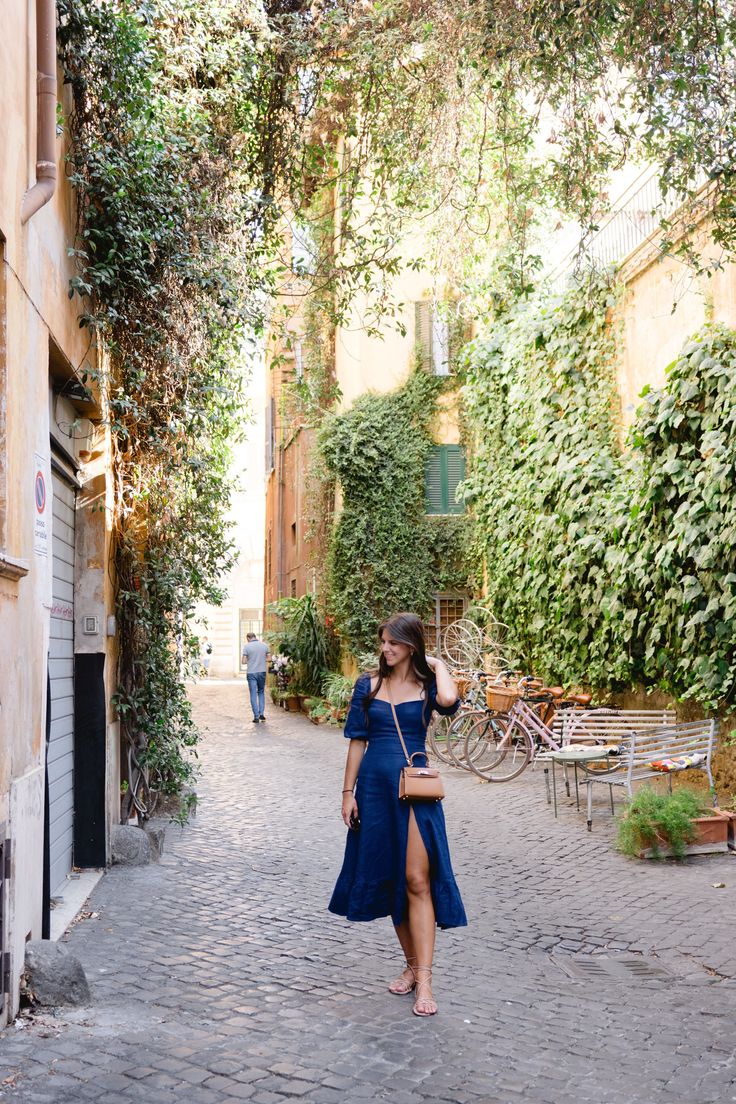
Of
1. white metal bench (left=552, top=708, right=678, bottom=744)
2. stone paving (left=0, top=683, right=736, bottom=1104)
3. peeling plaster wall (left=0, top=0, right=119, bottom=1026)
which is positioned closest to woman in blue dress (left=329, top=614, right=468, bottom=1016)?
stone paving (left=0, top=683, right=736, bottom=1104)

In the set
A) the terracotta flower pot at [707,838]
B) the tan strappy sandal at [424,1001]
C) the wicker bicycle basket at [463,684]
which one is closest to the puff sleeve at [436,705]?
the tan strappy sandal at [424,1001]

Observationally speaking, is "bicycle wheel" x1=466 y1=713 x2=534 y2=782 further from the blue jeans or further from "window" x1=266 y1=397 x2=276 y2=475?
"window" x1=266 y1=397 x2=276 y2=475

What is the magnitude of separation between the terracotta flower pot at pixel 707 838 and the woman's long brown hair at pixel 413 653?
389 cm

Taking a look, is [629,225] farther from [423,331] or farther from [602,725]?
[423,331]

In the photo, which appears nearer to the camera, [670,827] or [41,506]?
[41,506]

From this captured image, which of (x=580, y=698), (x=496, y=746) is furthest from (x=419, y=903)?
(x=580, y=698)

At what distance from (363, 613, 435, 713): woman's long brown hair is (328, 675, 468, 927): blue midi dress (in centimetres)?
6

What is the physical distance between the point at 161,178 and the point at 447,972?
5638 mm

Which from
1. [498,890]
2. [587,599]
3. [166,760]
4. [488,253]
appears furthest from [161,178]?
[488,253]

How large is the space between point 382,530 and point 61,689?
43.9ft

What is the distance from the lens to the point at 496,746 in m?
12.8

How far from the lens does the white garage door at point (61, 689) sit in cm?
704

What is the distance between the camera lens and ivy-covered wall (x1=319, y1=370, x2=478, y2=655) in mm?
20500

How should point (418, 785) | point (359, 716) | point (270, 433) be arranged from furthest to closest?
point (270, 433)
point (359, 716)
point (418, 785)
